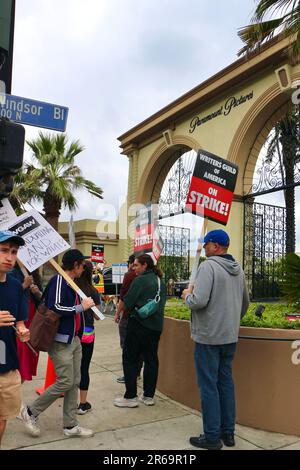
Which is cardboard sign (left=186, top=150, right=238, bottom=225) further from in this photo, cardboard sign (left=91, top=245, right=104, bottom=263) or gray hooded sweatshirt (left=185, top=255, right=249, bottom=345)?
cardboard sign (left=91, top=245, right=104, bottom=263)

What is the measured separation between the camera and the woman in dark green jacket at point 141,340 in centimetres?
520

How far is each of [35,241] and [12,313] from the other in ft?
3.93

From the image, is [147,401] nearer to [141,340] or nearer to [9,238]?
[141,340]

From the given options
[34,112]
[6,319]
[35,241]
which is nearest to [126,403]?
[35,241]

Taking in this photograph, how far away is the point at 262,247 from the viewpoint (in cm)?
1274

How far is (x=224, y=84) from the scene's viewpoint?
1300cm

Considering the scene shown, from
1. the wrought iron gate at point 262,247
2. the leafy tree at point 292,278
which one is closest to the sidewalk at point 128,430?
the leafy tree at point 292,278

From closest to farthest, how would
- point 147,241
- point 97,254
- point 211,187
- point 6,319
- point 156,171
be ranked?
point 6,319 < point 211,187 < point 147,241 < point 156,171 < point 97,254

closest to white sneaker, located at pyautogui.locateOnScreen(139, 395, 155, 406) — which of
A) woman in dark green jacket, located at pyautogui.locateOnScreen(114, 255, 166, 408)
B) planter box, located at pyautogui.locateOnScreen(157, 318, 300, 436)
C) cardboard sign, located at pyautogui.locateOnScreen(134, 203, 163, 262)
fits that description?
woman in dark green jacket, located at pyautogui.locateOnScreen(114, 255, 166, 408)

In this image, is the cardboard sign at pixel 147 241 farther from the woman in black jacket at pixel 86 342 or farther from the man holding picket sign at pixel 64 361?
the man holding picket sign at pixel 64 361

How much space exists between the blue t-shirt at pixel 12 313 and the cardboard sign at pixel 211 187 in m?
2.32

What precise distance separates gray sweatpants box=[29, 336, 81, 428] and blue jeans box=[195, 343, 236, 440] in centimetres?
119

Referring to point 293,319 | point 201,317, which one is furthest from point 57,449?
point 293,319

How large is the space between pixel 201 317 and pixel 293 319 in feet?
4.99
